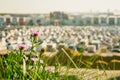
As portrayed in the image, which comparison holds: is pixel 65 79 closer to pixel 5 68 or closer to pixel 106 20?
pixel 5 68

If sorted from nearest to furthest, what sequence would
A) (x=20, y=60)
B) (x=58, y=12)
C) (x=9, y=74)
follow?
(x=9, y=74) → (x=20, y=60) → (x=58, y=12)

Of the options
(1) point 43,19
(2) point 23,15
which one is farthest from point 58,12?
(2) point 23,15

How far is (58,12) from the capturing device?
94.3 metres

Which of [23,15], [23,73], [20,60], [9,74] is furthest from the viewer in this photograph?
[23,15]

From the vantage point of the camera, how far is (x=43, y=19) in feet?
313

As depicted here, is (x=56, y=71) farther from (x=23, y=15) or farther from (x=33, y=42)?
(x=23, y=15)

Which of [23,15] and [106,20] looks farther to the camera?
[23,15]

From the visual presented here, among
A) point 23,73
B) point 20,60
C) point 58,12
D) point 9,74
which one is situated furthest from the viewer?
point 58,12

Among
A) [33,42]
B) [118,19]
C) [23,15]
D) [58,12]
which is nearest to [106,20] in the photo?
[118,19]

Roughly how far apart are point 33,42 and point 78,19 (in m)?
94.6

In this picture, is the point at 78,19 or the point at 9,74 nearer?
the point at 9,74

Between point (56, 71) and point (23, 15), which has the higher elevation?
point (56, 71)

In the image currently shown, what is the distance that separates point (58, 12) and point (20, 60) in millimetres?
92255

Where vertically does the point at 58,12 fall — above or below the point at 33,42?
below
